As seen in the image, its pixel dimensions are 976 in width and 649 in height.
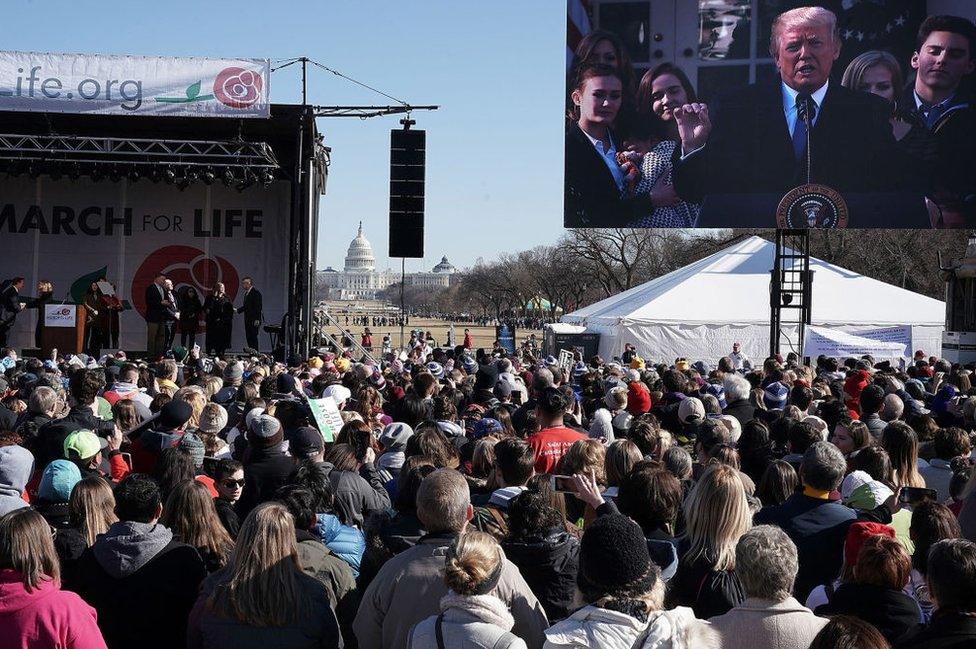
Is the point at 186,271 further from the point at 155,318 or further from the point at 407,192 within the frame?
the point at 407,192

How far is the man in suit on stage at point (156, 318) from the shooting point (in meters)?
20.3

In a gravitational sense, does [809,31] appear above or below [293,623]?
above

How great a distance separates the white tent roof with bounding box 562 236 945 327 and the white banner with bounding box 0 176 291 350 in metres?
9.41

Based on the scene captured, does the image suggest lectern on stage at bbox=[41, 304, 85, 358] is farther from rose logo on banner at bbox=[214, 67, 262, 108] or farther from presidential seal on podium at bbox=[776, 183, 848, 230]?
presidential seal on podium at bbox=[776, 183, 848, 230]

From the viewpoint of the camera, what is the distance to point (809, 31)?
22.8m

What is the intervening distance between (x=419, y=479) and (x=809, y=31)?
20.4 meters

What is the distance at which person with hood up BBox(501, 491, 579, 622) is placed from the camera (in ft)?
14.1

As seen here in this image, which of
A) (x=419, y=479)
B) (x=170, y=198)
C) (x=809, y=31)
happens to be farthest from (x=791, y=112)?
(x=419, y=479)

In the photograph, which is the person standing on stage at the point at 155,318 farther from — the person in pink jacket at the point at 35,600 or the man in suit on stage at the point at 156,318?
the person in pink jacket at the point at 35,600

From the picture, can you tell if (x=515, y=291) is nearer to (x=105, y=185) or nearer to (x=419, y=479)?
(x=105, y=185)

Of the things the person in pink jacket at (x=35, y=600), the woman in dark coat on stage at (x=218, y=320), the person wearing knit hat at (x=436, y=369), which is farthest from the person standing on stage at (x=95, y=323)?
the person in pink jacket at (x=35, y=600)

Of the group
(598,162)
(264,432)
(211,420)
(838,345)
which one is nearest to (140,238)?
(598,162)

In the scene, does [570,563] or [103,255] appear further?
[103,255]

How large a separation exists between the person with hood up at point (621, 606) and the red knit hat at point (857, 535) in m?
1.33
